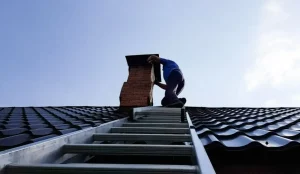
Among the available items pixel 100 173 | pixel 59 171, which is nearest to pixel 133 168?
pixel 100 173

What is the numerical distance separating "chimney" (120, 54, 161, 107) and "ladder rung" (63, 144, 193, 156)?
4.03m

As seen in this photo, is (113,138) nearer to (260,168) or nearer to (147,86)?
(260,168)

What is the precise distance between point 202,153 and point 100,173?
537mm

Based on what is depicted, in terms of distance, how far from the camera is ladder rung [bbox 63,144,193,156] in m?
1.56

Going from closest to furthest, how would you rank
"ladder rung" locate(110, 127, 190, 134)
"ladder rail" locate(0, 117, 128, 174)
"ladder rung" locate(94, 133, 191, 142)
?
"ladder rail" locate(0, 117, 128, 174), "ladder rung" locate(94, 133, 191, 142), "ladder rung" locate(110, 127, 190, 134)

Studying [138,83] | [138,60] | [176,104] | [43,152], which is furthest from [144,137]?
[138,60]

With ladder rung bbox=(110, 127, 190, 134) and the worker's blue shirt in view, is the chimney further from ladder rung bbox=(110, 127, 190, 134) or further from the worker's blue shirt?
ladder rung bbox=(110, 127, 190, 134)

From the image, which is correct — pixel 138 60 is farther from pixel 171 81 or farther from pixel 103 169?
pixel 103 169

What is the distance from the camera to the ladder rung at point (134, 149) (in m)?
1.56

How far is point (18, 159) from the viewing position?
1228 mm

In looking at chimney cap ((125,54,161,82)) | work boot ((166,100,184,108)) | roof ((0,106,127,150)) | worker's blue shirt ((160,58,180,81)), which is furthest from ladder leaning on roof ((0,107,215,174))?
chimney cap ((125,54,161,82))

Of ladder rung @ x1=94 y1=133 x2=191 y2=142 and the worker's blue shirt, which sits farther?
the worker's blue shirt

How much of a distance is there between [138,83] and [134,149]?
437 cm

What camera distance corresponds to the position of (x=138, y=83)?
5.93 m
